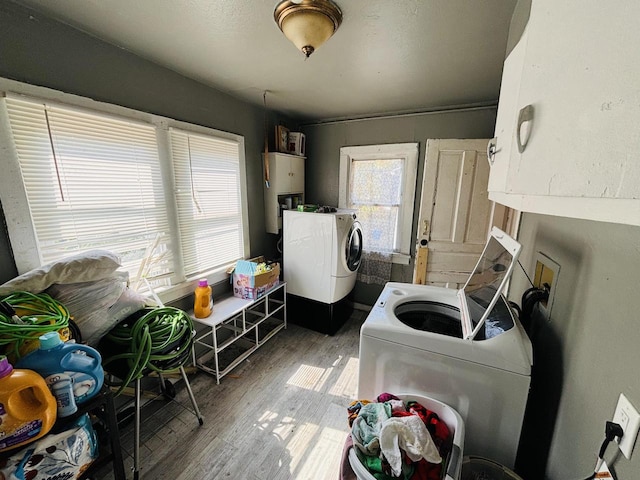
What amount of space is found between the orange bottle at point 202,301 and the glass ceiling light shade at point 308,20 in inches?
69.5

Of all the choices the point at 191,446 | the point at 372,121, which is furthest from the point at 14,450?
the point at 372,121

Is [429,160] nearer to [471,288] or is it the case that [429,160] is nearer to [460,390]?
[471,288]

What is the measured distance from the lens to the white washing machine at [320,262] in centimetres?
254

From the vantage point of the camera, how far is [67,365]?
0.91 m

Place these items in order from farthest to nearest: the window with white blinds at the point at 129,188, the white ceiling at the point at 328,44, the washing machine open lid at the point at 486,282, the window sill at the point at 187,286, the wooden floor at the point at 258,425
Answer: the window sill at the point at 187,286 < the wooden floor at the point at 258,425 < the window with white blinds at the point at 129,188 < the white ceiling at the point at 328,44 < the washing machine open lid at the point at 486,282

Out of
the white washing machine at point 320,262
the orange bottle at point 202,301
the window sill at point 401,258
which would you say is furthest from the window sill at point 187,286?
the window sill at point 401,258

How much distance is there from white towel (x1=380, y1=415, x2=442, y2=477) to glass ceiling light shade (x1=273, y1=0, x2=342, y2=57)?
65.9 inches

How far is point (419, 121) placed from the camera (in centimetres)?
271

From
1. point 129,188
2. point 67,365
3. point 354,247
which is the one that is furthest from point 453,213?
point 67,365

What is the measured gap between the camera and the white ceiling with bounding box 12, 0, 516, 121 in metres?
1.17

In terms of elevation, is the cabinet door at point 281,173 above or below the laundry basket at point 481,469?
above

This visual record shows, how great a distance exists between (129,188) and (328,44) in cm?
157

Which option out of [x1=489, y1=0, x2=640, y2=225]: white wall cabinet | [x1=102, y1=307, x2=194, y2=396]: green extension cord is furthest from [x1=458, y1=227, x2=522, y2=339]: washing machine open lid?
[x1=102, y1=307, x2=194, y2=396]: green extension cord

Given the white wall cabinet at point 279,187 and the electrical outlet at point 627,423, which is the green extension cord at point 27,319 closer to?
the electrical outlet at point 627,423
